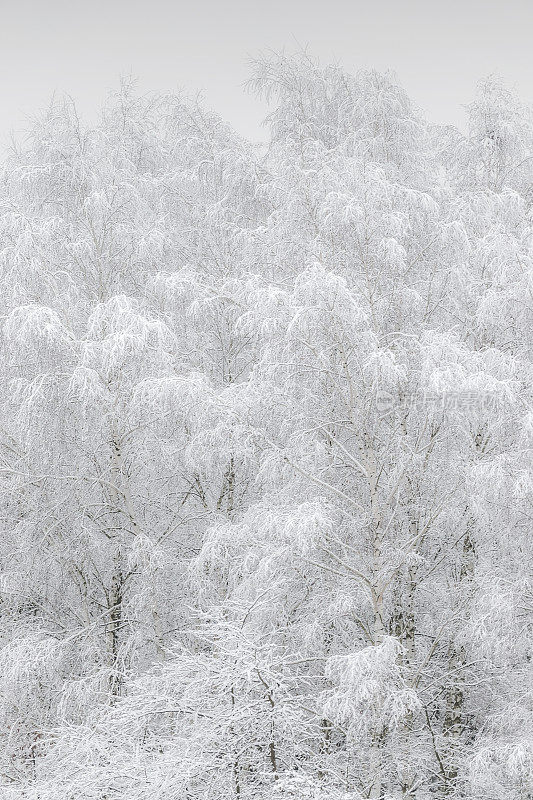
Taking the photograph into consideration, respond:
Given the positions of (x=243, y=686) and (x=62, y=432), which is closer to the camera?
(x=243, y=686)

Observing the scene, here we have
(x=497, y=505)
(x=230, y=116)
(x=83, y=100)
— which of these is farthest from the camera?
(x=230, y=116)

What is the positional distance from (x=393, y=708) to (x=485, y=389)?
2532 mm

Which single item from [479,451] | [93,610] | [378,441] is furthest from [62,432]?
[479,451]

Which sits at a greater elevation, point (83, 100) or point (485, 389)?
point (83, 100)

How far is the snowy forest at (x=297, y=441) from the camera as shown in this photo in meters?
5.96

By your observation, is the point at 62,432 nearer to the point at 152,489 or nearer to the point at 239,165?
the point at 152,489

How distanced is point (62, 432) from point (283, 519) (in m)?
2.52

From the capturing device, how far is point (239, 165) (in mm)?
8992

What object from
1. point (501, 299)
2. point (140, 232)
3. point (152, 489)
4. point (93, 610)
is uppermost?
point (140, 232)

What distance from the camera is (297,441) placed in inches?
270

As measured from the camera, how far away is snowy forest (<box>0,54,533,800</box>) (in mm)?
5965

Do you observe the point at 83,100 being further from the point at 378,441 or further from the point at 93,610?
the point at 93,610

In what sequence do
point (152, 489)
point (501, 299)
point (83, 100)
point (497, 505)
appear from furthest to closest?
point (83, 100) < point (152, 489) < point (501, 299) < point (497, 505)

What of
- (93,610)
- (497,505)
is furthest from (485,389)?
(93,610)
